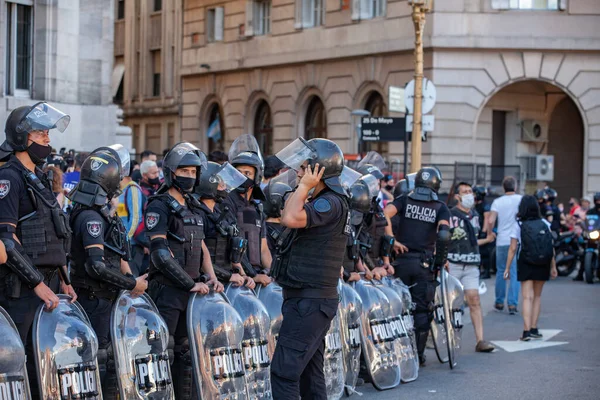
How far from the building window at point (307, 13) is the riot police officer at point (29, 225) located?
28.7 m

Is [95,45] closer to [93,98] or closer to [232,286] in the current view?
[93,98]

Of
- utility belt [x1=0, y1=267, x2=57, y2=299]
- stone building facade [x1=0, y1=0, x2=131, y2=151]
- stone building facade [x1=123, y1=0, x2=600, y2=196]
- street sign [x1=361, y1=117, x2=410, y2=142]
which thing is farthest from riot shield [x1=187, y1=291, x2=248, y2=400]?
stone building facade [x1=123, y1=0, x2=600, y2=196]

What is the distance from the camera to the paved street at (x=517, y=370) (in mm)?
10609

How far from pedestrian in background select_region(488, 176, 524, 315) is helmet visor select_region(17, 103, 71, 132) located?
385 inches

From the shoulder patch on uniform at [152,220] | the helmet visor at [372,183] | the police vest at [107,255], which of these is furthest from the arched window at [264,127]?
the police vest at [107,255]

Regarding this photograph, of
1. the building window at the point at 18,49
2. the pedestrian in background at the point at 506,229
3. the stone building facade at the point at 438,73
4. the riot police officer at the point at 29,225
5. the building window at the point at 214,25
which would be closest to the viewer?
the riot police officer at the point at 29,225

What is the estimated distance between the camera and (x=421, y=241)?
39.3 ft

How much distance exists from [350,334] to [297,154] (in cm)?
300

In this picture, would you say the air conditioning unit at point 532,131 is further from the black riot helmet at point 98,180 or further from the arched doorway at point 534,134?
the black riot helmet at point 98,180

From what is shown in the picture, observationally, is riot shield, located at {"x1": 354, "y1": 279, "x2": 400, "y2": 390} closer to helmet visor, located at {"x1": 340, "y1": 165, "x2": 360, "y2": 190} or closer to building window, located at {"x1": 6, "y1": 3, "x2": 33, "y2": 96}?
helmet visor, located at {"x1": 340, "y1": 165, "x2": 360, "y2": 190}

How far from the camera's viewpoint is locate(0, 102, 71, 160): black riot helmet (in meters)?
7.48

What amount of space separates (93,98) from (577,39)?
1592 centimetres

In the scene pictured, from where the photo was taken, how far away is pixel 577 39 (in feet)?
103

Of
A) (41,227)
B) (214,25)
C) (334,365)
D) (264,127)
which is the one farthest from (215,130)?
(41,227)
